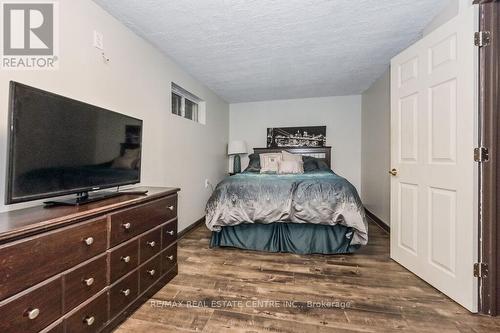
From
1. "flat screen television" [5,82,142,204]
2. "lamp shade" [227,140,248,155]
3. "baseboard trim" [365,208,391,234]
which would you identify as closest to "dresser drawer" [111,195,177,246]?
"flat screen television" [5,82,142,204]

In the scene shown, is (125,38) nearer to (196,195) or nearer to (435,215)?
(196,195)

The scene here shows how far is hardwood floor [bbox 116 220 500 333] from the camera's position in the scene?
56.7 inches

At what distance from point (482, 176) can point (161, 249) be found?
2.38 metres

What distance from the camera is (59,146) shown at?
123 centimetres

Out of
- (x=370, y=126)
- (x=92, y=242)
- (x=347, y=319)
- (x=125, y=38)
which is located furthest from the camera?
(x=370, y=126)

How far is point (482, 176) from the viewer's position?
5.01 ft

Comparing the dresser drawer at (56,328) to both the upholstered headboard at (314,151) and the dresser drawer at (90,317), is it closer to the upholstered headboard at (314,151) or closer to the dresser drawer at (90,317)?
the dresser drawer at (90,317)

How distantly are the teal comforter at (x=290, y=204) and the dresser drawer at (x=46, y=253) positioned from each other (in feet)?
4.78

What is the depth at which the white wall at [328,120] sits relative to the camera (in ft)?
14.9

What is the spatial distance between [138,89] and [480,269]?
314 centimetres

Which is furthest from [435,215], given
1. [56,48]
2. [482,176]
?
[56,48]
